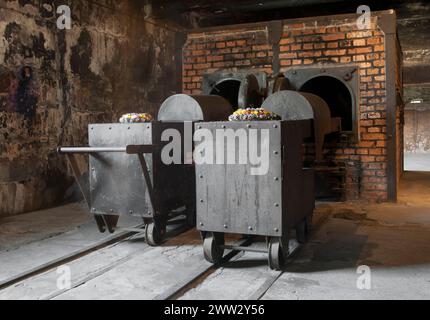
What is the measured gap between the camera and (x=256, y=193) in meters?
3.09

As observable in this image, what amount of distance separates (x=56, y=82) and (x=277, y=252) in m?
3.79

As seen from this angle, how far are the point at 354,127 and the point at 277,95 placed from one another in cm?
176

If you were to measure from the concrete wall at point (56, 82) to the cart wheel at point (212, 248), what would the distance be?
282 cm

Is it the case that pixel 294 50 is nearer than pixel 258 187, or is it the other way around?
pixel 258 187

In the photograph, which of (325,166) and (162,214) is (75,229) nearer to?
(162,214)

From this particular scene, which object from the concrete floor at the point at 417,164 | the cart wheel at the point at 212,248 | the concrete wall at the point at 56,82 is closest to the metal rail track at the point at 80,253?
the cart wheel at the point at 212,248

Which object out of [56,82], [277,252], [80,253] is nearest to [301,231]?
[277,252]

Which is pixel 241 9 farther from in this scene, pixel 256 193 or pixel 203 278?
pixel 203 278

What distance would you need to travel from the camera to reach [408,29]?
29.4ft

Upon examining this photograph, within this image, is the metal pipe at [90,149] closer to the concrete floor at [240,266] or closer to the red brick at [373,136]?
the concrete floor at [240,266]

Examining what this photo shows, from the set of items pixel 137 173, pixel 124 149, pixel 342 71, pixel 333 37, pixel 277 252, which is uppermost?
pixel 333 37

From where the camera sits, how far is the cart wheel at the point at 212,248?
3217 millimetres

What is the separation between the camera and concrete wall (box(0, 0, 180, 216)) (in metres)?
4.96

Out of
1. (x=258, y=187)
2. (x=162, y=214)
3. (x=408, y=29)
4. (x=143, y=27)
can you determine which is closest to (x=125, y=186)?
(x=162, y=214)
